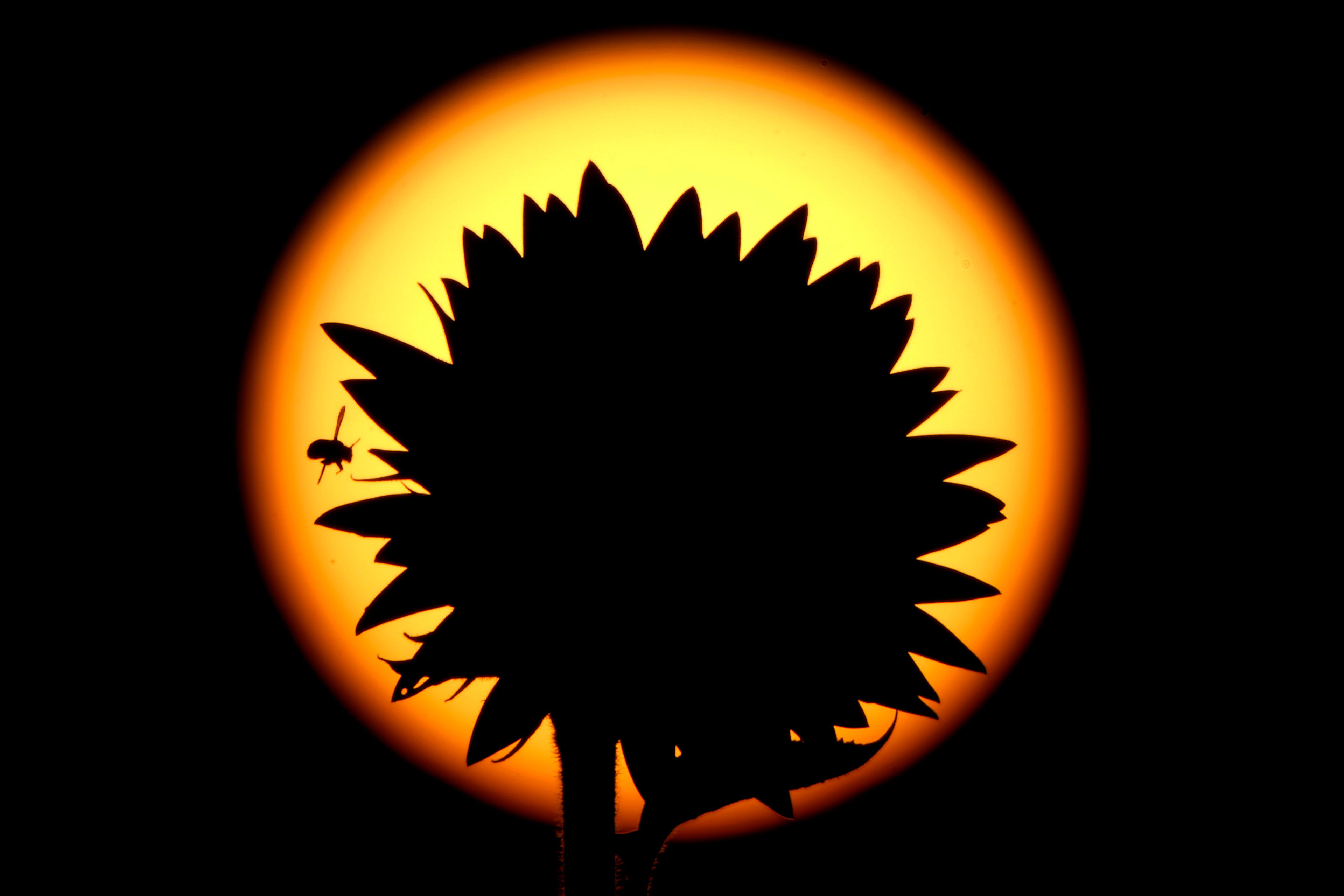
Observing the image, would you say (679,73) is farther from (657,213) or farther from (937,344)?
(937,344)

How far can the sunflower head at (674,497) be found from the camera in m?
0.38

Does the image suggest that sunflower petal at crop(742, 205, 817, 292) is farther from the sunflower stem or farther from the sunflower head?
the sunflower stem

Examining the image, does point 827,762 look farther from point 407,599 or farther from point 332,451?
point 332,451

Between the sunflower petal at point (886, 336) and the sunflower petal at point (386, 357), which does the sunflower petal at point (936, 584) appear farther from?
the sunflower petal at point (386, 357)

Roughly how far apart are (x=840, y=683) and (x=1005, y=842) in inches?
28.1

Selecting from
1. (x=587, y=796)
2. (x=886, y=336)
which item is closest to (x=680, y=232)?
(x=886, y=336)

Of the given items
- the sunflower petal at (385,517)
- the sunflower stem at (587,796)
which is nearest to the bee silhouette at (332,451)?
the sunflower petal at (385,517)

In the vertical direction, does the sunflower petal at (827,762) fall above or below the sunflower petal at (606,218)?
below

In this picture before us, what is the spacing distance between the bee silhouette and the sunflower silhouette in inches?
7.4

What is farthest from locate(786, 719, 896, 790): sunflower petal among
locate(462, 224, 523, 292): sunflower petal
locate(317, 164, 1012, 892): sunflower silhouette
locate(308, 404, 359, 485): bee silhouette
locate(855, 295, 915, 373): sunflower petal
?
locate(308, 404, 359, 485): bee silhouette

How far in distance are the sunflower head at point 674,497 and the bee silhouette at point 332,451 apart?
0.19 m

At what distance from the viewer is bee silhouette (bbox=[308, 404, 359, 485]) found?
1.79 feet

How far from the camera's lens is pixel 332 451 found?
0.55m

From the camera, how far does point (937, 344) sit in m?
0.63
